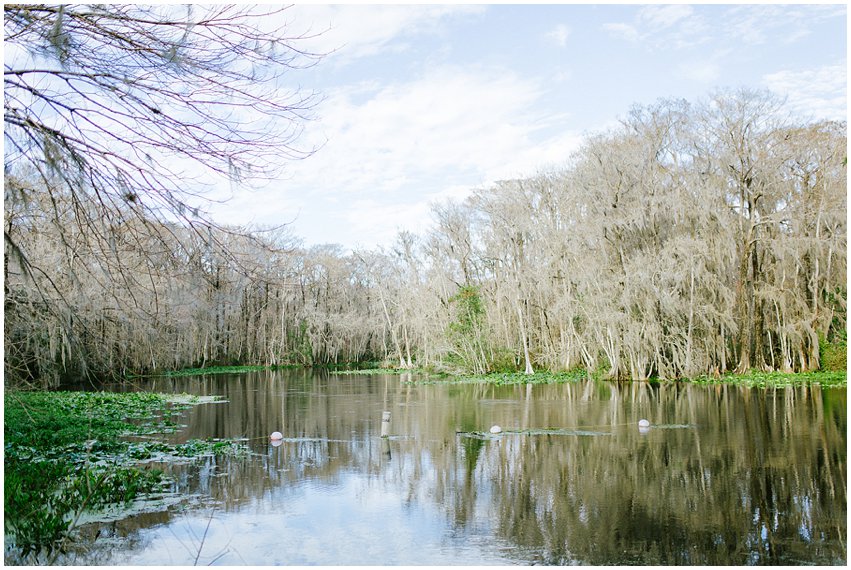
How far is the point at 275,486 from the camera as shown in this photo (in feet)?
29.0

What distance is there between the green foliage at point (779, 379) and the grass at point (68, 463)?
1602cm

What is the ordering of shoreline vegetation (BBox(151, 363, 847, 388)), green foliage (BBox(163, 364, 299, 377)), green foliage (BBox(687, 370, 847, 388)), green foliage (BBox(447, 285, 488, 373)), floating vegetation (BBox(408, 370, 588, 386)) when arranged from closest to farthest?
green foliage (BBox(687, 370, 847, 388)) < shoreline vegetation (BBox(151, 363, 847, 388)) < floating vegetation (BBox(408, 370, 588, 386)) < green foliage (BBox(447, 285, 488, 373)) < green foliage (BBox(163, 364, 299, 377))

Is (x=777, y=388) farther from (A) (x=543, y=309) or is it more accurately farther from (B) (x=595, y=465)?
(B) (x=595, y=465)

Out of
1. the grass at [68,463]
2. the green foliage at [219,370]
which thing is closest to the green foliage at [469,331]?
the green foliage at [219,370]

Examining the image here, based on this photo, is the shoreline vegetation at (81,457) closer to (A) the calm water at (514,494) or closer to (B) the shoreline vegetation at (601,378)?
(A) the calm water at (514,494)

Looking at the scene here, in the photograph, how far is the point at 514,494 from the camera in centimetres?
819

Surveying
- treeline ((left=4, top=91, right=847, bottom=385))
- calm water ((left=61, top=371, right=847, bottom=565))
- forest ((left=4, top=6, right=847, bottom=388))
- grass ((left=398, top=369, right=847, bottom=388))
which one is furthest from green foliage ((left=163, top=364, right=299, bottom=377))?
calm water ((left=61, top=371, right=847, bottom=565))

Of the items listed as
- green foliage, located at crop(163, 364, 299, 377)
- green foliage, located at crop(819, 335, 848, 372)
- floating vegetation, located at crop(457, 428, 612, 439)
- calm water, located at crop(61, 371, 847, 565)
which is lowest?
calm water, located at crop(61, 371, 847, 565)

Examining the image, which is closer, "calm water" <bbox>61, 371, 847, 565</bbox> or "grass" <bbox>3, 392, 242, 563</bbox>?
"calm water" <bbox>61, 371, 847, 565</bbox>

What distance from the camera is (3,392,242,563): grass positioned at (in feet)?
21.3

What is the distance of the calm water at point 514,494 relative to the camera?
6.17 metres

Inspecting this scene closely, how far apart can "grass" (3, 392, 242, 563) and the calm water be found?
408mm

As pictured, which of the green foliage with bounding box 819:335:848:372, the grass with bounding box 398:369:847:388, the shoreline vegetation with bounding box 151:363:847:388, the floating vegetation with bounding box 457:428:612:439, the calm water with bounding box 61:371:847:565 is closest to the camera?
the calm water with bounding box 61:371:847:565

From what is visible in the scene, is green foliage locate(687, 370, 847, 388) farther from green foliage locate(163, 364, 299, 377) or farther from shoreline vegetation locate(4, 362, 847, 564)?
green foliage locate(163, 364, 299, 377)
